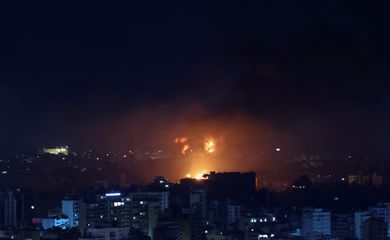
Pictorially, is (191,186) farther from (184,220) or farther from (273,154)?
(184,220)

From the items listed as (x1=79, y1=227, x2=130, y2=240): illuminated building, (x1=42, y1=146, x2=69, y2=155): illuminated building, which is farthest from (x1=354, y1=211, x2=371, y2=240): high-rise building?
(x1=42, y1=146, x2=69, y2=155): illuminated building

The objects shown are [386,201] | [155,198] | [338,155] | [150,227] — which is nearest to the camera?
[150,227]

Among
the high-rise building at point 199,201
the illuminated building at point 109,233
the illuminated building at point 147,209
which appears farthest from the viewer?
the high-rise building at point 199,201

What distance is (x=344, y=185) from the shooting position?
47.1 feet

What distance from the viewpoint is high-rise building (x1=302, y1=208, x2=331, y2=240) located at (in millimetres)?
11050

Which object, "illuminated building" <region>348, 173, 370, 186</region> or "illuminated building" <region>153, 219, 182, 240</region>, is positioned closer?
"illuminated building" <region>153, 219, 182, 240</region>

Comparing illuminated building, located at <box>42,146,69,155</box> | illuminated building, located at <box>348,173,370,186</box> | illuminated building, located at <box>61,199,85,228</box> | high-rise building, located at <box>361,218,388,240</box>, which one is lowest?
high-rise building, located at <box>361,218,388,240</box>

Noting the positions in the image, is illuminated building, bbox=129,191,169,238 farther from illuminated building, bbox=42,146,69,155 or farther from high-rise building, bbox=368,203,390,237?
illuminated building, bbox=42,146,69,155

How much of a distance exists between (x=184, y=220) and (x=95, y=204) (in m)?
1.56

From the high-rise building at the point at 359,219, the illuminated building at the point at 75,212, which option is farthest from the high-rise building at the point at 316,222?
the illuminated building at the point at 75,212

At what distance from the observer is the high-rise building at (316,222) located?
11050 millimetres

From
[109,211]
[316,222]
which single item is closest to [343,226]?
[316,222]

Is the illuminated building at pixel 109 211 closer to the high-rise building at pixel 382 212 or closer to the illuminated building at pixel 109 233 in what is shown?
the illuminated building at pixel 109 233

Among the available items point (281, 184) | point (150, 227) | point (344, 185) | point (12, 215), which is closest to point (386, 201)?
point (344, 185)
